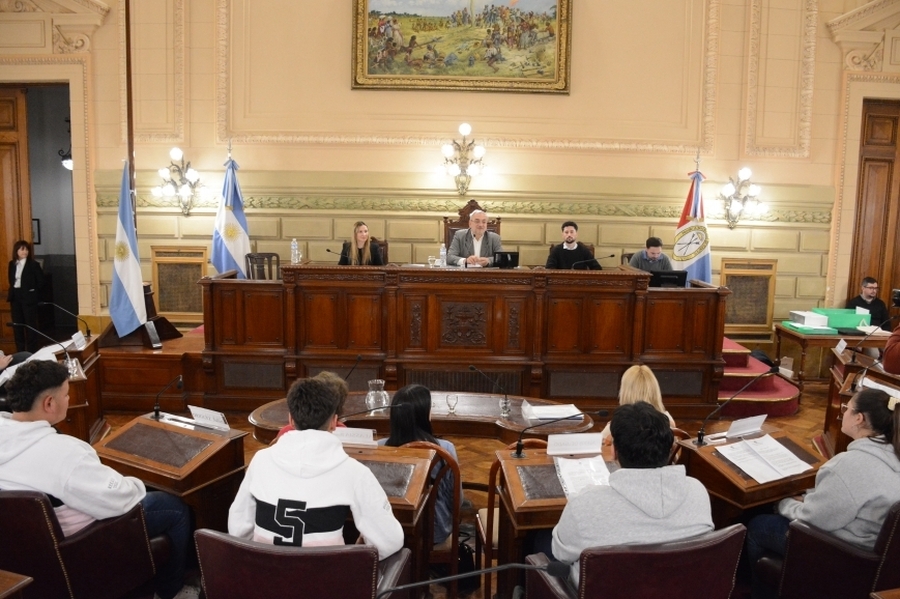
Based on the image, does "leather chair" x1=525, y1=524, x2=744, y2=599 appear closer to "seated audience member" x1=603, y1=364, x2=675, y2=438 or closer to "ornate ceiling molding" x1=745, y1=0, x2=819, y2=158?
"seated audience member" x1=603, y1=364, x2=675, y2=438

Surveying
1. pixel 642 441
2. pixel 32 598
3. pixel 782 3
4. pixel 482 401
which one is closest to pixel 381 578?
pixel 642 441

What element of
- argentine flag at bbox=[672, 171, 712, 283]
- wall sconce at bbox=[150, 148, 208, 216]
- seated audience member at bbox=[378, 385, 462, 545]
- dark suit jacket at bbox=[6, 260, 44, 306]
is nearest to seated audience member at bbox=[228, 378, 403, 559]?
seated audience member at bbox=[378, 385, 462, 545]

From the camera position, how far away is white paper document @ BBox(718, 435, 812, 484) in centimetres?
290

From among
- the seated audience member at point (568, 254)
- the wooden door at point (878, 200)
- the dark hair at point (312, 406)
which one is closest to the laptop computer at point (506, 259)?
the seated audience member at point (568, 254)

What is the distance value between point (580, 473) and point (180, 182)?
21.9 feet

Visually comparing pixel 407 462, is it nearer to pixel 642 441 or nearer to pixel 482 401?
pixel 642 441

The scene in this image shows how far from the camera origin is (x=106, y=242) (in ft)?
27.2

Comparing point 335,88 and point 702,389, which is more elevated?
point 335,88

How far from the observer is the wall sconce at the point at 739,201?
810cm

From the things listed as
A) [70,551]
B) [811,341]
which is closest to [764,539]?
[70,551]

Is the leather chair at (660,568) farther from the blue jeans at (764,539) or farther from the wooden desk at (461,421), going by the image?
the wooden desk at (461,421)

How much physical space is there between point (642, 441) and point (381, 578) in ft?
2.88

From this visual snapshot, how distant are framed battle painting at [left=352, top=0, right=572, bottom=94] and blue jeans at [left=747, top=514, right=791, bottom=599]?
6.08 m

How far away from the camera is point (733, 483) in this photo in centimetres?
285
